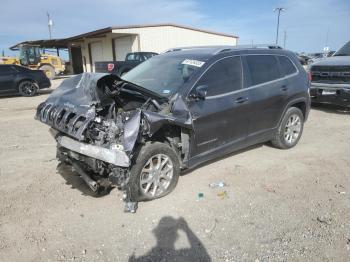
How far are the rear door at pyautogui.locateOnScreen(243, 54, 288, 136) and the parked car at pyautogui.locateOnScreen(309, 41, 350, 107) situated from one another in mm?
3920

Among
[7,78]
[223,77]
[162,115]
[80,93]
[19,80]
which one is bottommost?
[19,80]

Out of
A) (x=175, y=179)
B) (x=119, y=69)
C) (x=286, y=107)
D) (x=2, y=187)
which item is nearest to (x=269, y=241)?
(x=175, y=179)

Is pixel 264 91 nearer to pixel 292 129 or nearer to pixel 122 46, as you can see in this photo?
pixel 292 129

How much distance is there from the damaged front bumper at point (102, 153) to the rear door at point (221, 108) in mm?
1116

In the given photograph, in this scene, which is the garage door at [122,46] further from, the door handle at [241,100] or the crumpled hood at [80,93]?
the door handle at [241,100]

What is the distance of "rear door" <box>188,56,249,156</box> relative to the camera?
163 inches

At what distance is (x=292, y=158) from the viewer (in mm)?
5504

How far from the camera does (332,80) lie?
29.1 feet

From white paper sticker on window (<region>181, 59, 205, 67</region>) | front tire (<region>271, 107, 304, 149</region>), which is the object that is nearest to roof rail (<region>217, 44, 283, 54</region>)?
white paper sticker on window (<region>181, 59, 205, 67</region>)

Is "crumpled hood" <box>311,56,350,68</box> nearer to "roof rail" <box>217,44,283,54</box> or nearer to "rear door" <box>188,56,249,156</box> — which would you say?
"roof rail" <box>217,44,283,54</box>

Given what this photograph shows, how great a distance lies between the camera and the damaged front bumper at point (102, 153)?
336cm

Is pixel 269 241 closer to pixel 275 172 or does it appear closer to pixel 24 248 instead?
pixel 275 172

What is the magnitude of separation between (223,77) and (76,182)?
2.57m

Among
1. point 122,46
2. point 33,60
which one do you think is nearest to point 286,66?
point 122,46
